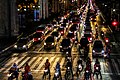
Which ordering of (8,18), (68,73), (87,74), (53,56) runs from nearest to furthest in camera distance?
(87,74) → (68,73) → (53,56) → (8,18)

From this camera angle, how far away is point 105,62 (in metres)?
36.7

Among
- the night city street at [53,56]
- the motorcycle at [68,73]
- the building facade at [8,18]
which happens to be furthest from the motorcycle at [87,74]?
the building facade at [8,18]

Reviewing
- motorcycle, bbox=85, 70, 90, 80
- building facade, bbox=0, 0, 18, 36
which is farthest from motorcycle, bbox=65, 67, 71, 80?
building facade, bbox=0, 0, 18, 36

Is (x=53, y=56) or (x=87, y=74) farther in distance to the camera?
(x=53, y=56)

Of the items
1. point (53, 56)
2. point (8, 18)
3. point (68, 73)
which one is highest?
point (68, 73)

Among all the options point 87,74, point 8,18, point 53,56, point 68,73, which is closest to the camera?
point 87,74

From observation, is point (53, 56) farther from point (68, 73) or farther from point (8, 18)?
point (8, 18)

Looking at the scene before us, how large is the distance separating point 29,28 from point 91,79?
2134 inches

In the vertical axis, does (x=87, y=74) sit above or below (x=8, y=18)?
above

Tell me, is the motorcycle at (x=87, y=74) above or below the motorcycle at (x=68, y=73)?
above

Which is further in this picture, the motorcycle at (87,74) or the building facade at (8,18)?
the building facade at (8,18)

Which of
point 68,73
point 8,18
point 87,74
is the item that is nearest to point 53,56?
point 68,73

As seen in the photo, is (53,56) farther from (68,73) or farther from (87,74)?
(87,74)

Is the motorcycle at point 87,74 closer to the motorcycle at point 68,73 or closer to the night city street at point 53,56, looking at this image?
the night city street at point 53,56
